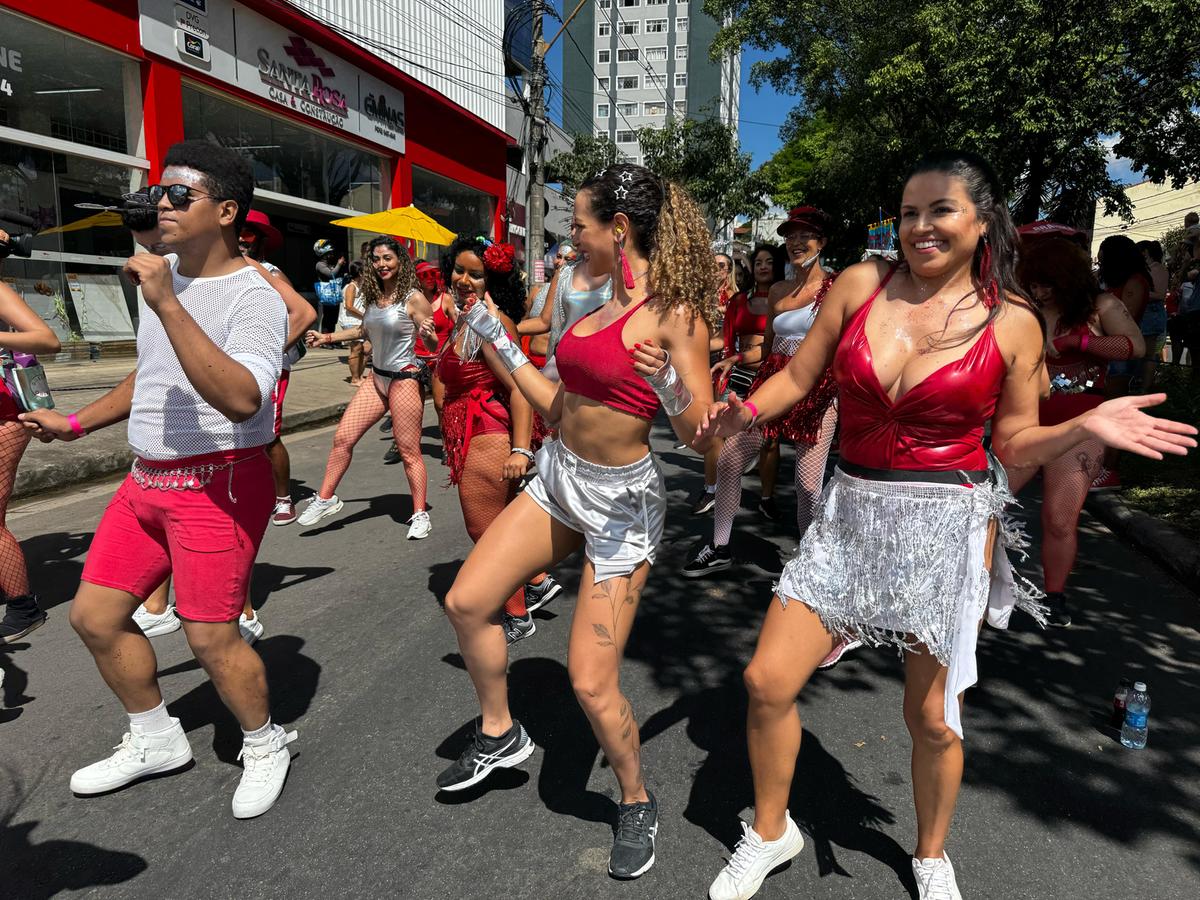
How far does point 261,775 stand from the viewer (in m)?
2.61

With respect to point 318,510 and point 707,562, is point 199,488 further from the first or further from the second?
point 318,510

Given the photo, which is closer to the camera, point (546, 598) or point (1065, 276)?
point (1065, 276)

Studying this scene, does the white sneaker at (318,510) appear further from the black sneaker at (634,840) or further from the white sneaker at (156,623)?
the black sneaker at (634,840)

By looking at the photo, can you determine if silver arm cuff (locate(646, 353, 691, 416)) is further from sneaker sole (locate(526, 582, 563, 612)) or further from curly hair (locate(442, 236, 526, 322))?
sneaker sole (locate(526, 582, 563, 612))

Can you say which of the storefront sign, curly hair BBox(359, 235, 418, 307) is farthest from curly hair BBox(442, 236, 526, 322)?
the storefront sign

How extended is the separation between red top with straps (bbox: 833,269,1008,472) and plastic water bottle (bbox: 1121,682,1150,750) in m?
1.54

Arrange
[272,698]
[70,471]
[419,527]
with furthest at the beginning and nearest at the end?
[70,471], [419,527], [272,698]

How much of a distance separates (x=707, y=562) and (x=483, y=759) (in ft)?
8.12

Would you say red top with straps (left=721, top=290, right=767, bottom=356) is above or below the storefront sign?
below

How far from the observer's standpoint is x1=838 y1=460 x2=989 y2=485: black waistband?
213cm

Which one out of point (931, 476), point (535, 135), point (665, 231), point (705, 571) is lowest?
point (705, 571)

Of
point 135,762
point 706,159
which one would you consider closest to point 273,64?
point 135,762

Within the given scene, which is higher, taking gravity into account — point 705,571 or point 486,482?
point 486,482

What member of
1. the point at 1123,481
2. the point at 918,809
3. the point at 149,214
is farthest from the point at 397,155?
the point at 918,809
